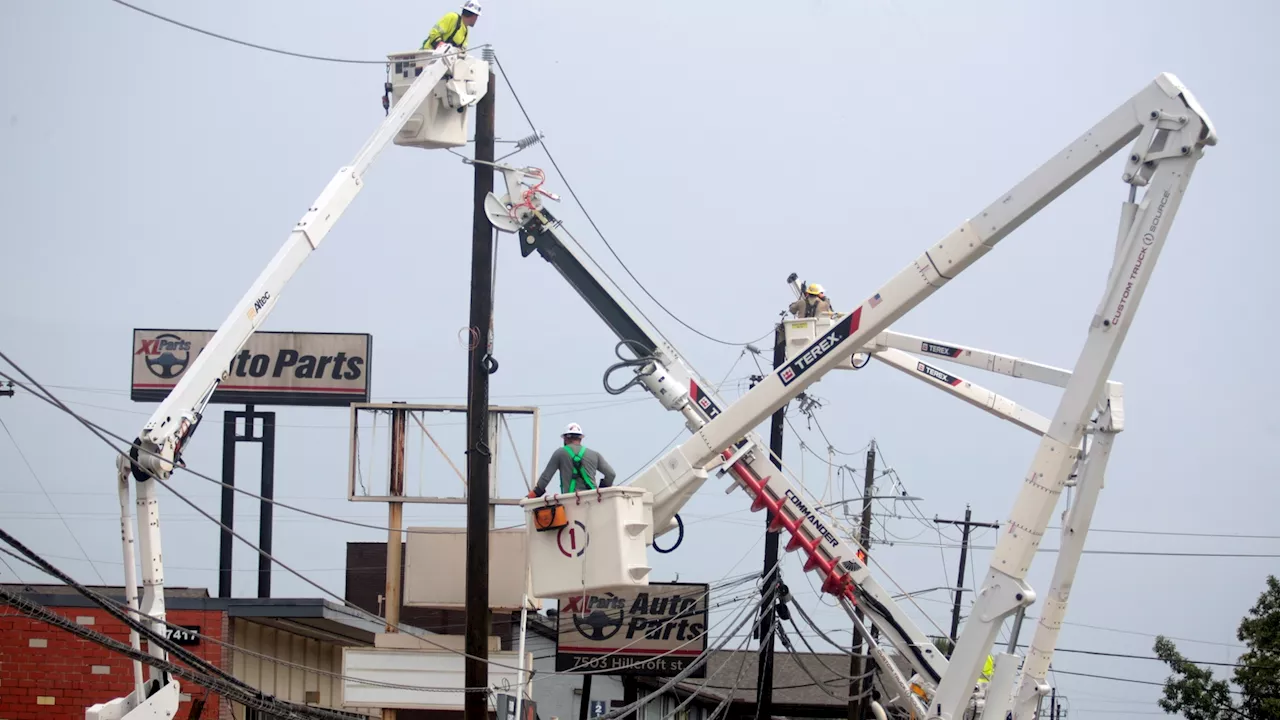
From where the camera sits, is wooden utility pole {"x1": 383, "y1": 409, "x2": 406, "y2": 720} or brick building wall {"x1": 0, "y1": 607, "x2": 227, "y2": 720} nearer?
brick building wall {"x1": 0, "y1": 607, "x2": 227, "y2": 720}

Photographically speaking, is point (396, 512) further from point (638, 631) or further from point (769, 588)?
point (638, 631)

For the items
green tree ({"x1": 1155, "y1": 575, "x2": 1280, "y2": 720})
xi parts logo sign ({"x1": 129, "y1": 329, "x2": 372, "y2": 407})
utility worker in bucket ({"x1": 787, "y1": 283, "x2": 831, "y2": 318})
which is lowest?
green tree ({"x1": 1155, "y1": 575, "x2": 1280, "y2": 720})

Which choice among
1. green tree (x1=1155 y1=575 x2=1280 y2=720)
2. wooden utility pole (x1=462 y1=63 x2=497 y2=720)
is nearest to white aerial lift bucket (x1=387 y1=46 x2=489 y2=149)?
wooden utility pole (x1=462 y1=63 x2=497 y2=720)

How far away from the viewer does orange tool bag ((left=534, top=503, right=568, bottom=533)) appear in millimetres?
17156

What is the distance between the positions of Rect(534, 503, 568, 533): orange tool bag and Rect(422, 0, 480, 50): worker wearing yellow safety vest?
22.9ft

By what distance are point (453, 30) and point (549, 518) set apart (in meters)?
7.31

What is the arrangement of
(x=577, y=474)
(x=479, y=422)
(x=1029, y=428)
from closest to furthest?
(x=577, y=474) < (x=479, y=422) < (x=1029, y=428)

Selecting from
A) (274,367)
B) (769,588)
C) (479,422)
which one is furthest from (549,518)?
(274,367)

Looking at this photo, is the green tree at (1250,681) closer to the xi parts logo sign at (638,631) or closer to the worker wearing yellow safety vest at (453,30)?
the xi parts logo sign at (638,631)

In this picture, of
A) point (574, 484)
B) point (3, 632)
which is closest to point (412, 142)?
point (574, 484)

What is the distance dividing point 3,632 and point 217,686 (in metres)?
10.3

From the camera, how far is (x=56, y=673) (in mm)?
25641

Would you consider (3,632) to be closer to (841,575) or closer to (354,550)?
(841,575)

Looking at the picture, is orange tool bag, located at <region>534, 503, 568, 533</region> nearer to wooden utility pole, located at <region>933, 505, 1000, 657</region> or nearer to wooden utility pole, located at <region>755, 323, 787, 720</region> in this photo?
wooden utility pole, located at <region>755, 323, 787, 720</region>
